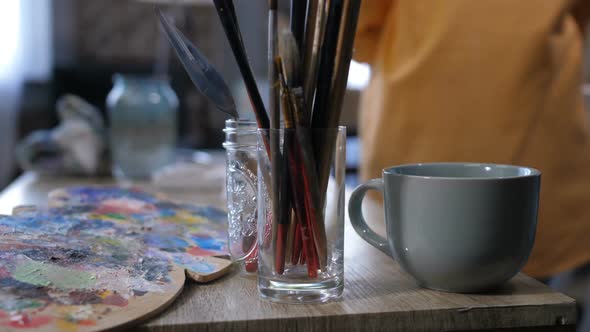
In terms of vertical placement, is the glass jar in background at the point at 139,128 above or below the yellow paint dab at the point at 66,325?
above

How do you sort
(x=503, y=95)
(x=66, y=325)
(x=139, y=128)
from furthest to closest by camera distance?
(x=139, y=128), (x=503, y=95), (x=66, y=325)

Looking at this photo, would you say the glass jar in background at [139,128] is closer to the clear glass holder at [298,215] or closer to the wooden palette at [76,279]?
the wooden palette at [76,279]

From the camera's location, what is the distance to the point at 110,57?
328 cm

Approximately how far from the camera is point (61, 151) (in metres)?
1.33

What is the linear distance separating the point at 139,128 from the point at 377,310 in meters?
1.00

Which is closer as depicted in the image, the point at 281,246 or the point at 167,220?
the point at 281,246

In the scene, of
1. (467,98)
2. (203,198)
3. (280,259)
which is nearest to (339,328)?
(280,259)

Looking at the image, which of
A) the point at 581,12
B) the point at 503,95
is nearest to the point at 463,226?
the point at 503,95

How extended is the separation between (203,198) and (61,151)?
478mm

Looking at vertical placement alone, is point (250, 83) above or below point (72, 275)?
above

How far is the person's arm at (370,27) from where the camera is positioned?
1.16 meters

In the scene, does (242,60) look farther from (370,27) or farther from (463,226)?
(370,27)

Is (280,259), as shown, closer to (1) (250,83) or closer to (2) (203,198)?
(1) (250,83)

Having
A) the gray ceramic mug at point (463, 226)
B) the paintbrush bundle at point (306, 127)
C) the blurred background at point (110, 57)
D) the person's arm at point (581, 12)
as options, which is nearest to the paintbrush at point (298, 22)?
the paintbrush bundle at point (306, 127)
